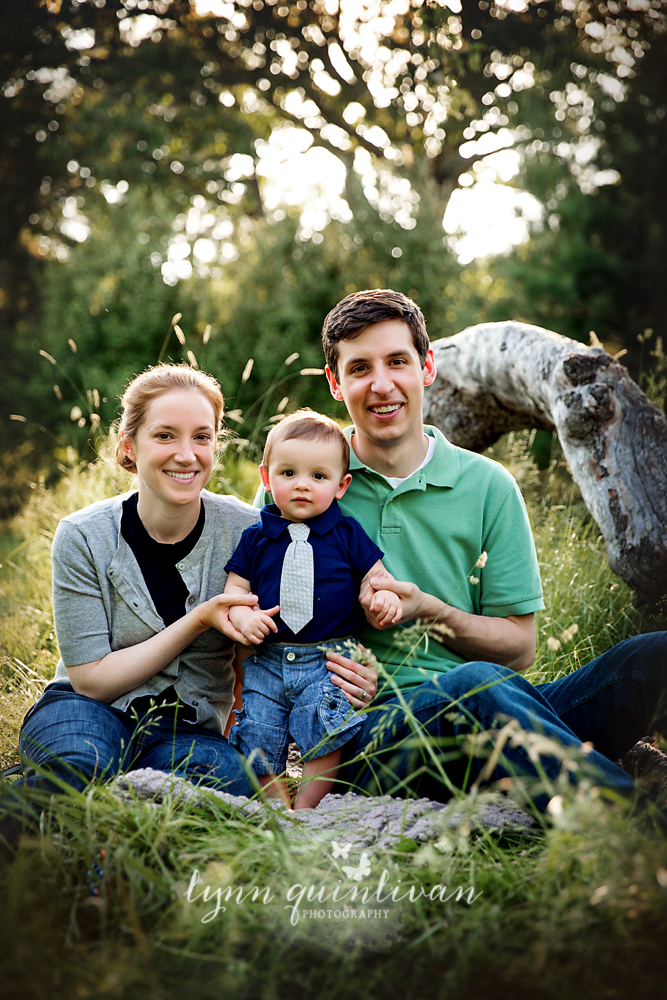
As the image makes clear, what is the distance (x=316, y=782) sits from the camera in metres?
2.09

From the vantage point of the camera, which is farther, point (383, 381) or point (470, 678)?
point (383, 381)

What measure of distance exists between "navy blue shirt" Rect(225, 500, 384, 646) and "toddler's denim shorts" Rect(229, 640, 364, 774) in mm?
61

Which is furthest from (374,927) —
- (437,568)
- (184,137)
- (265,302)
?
(184,137)

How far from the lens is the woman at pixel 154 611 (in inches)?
83.8

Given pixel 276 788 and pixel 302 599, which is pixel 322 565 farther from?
pixel 276 788

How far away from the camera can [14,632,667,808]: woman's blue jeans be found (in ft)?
6.19

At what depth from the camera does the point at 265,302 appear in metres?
9.46

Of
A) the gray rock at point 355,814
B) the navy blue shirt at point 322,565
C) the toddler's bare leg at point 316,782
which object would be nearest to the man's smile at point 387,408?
the navy blue shirt at point 322,565

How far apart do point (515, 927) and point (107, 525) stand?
1549 mm

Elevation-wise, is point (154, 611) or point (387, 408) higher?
point (387, 408)

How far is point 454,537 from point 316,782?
84 cm

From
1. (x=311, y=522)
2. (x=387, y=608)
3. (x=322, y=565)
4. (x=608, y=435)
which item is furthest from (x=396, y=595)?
(x=608, y=435)

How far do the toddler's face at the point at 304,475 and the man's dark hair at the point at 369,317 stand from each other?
0.38 meters

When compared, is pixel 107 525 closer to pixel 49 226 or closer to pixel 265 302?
pixel 265 302
